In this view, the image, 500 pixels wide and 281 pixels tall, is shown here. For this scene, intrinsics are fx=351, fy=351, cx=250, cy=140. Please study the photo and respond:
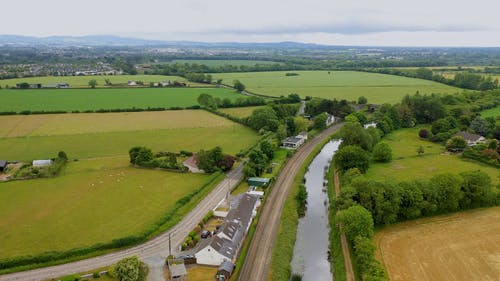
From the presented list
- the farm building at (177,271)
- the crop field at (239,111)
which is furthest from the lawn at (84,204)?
the crop field at (239,111)

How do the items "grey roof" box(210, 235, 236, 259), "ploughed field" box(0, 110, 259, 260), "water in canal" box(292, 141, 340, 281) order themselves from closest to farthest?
"grey roof" box(210, 235, 236, 259), "water in canal" box(292, 141, 340, 281), "ploughed field" box(0, 110, 259, 260)

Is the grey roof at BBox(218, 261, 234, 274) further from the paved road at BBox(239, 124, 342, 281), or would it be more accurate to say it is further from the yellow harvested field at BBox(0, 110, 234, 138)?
the yellow harvested field at BBox(0, 110, 234, 138)

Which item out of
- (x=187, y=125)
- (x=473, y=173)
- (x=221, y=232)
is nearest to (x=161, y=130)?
(x=187, y=125)

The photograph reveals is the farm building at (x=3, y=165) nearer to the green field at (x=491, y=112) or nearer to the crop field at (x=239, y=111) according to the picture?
the crop field at (x=239, y=111)

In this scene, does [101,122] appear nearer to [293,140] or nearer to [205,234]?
[293,140]

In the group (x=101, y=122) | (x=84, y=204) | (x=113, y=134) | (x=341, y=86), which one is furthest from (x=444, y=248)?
(x=341, y=86)

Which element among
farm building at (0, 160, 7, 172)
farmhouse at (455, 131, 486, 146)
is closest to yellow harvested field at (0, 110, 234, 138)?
farm building at (0, 160, 7, 172)

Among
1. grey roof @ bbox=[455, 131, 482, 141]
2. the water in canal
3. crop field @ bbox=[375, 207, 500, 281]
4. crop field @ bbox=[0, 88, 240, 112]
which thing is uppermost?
grey roof @ bbox=[455, 131, 482, 141]
